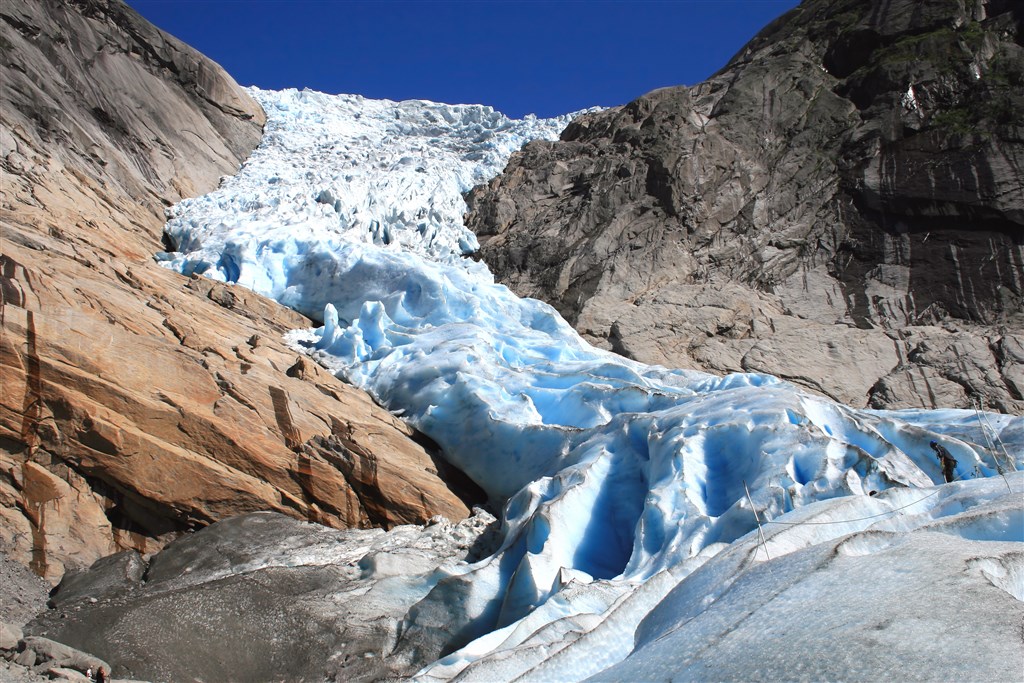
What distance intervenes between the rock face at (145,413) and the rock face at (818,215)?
589 cm

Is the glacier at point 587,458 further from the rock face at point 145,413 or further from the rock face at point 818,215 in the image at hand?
the rock face at point 818,215

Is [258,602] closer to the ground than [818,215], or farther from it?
closer to the ground

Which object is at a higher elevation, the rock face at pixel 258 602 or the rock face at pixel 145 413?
the rock face at pixel 145 413

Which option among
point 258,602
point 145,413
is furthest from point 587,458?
point 145,413

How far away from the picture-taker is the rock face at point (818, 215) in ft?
42.0

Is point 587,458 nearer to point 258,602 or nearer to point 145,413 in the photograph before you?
point 258,602

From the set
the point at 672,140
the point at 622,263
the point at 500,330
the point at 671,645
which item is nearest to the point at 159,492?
the point at 671,645

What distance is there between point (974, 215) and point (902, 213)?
117 cm

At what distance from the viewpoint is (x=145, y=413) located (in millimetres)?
7160

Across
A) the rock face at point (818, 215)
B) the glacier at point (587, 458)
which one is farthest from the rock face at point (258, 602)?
the rock face at point (818, 215)

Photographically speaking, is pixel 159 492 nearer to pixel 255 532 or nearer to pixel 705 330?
pixel 255 532

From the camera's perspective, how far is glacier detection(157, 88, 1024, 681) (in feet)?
13.1

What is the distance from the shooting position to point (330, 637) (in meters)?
5.77

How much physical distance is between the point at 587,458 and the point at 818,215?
10.1 m
